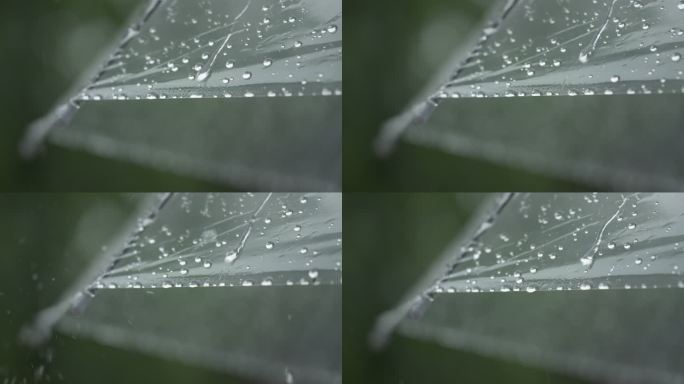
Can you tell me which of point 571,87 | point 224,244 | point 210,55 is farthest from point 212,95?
point 571,87

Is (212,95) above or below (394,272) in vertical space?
above

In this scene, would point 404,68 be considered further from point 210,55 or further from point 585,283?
point 585,283

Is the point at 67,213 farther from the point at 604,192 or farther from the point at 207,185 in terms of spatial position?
the point at 604,192

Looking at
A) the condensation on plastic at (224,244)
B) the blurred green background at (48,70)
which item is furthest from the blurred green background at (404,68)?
the blurred green background at (48,70)

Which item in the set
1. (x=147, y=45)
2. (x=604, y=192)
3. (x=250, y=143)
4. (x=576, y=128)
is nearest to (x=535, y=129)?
(x=576, y=128)

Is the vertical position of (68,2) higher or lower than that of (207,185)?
higher

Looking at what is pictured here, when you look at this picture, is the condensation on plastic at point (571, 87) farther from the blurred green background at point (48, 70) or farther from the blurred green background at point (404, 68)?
the blurred green background at point (48, 70)
